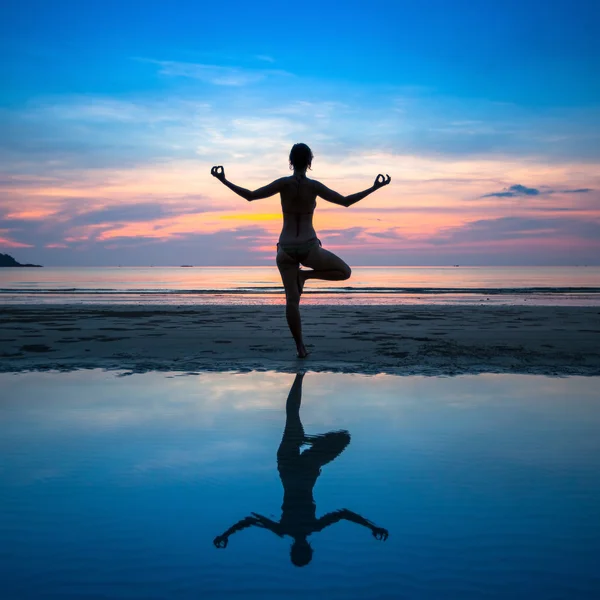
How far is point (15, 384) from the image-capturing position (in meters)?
6.29

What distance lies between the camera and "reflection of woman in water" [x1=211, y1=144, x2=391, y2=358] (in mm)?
8156

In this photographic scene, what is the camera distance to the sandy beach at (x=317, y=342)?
7.68 m

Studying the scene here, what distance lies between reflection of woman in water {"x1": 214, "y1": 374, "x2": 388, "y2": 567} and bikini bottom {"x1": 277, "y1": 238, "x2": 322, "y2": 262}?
3.87 metres

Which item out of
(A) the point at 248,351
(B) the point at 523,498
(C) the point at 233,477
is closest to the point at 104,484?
(C) the point at 233,477

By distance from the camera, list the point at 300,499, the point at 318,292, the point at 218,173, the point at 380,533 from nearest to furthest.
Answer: the point at 380,533 → the point at 300,499 → the point at 218,173 → the point at 318,292

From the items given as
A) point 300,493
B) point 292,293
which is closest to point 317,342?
point 292,293

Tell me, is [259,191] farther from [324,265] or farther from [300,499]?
[300,499]

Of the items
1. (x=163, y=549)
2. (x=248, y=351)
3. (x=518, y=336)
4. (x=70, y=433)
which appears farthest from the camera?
(x=518, y=336)

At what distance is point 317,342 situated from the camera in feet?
33.9

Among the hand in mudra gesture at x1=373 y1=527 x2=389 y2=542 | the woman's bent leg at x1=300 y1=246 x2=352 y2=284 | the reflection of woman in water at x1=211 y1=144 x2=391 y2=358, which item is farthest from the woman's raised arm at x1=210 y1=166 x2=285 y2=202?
the hand in mudra gesture at x1=373 y1=527 x2=389 y2=542

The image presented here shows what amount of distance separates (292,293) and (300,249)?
623 millimetres

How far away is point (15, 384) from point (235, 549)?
468cm

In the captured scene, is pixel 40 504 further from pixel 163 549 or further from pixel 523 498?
pixel 523 498

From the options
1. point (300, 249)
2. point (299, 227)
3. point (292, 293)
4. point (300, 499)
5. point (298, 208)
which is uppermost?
point (298, 208)
